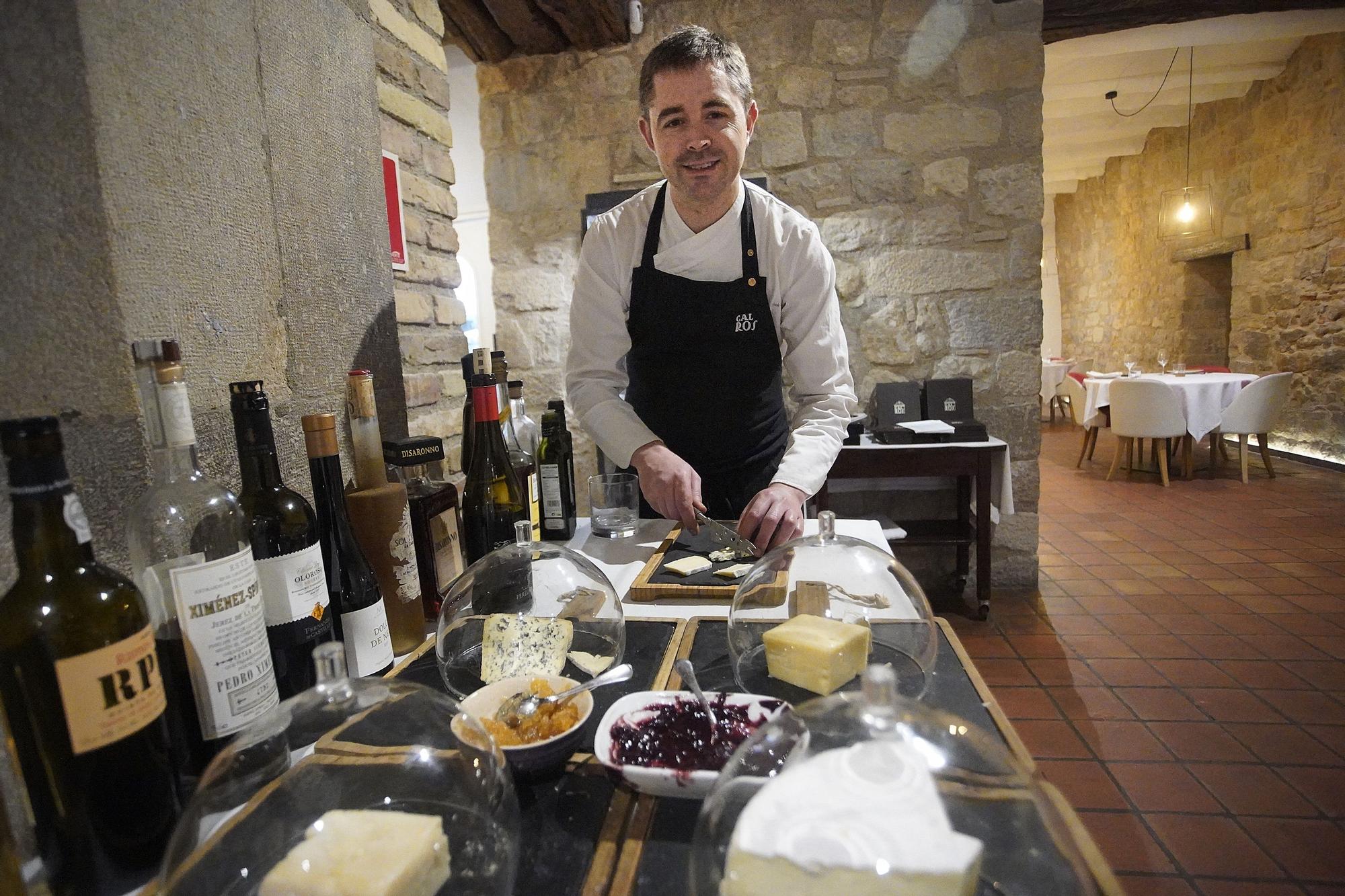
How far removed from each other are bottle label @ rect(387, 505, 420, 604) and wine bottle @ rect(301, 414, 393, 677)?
43 mm

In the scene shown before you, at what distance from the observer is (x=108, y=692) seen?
57 centimetres

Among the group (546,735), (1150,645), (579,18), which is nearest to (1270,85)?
(1150,645)

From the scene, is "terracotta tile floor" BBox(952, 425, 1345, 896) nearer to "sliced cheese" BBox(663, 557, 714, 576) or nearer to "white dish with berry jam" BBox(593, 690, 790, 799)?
"sliced cheese" BBox(663, 557, 714, 576)

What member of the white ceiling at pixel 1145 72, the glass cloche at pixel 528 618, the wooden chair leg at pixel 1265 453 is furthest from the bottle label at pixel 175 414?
the wooden chair leg at pixel 1265 453

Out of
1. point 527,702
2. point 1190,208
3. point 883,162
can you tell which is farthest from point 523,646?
point 1190,208

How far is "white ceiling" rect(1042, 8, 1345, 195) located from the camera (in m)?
4.19

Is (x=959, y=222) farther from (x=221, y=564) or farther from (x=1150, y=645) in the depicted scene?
(x=221, y=564)

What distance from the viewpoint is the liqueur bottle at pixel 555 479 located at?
1.54 m

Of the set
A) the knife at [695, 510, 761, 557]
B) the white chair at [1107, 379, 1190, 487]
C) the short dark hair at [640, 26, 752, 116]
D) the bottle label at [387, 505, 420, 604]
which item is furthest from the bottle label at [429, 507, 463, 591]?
the white chair at [1107, 379, 1190, 487]

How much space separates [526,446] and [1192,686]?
251cm

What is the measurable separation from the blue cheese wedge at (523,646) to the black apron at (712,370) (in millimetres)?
983

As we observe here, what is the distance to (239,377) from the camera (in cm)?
101

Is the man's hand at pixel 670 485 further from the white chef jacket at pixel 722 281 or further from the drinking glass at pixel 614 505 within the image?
the white chef jacket at pixel 722 281

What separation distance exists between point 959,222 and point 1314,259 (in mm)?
4766
